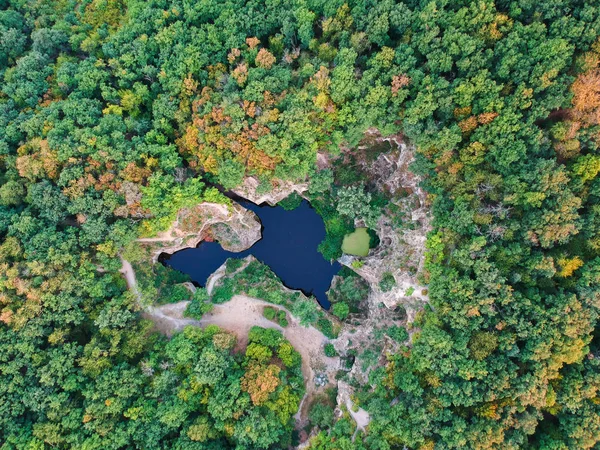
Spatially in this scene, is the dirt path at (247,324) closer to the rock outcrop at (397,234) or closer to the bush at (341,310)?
the bush at (341,310)

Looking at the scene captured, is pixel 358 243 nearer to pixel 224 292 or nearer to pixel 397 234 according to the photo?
pixel 397 234

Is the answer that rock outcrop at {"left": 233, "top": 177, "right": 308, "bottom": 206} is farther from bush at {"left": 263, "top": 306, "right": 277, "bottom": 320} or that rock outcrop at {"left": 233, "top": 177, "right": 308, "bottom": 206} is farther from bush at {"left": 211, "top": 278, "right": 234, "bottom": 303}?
bush at {"left": 263, "top": 306, "right": 277, "bottom": 320}

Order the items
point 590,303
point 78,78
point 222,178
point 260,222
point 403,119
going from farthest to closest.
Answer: point 260,222 → point 78,78 → point 222,178 → point 403,119 → point 590,303

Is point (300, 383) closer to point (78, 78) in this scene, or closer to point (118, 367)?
point (118, 367)

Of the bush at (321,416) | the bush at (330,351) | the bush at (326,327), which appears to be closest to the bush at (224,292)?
the bush at (326,327)

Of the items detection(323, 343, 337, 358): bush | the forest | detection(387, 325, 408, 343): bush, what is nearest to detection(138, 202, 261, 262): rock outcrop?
the forest

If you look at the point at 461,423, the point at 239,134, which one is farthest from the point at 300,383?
the point at 239,134
